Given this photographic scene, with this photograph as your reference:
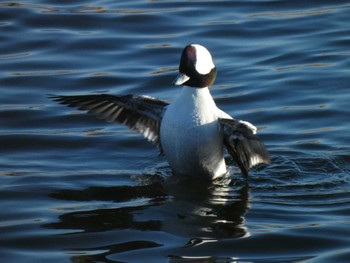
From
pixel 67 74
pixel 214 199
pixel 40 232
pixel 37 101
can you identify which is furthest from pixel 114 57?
pixel 40 232

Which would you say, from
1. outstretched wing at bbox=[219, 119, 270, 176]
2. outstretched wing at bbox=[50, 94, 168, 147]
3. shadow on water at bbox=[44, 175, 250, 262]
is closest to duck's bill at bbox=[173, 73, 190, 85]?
outstretched wing at bbox=[219, 119, 270, 176]

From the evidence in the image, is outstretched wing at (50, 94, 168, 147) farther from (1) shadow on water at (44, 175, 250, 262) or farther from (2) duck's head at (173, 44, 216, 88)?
(2) duck's head at (173, 44, 216, 88)

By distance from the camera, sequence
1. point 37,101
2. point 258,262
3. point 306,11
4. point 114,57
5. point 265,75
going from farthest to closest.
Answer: point 306,11, point 114,57, point 265,75, point 37,101, point 258,262

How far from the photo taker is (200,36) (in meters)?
13.9

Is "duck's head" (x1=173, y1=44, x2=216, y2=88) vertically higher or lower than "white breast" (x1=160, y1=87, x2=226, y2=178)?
higher

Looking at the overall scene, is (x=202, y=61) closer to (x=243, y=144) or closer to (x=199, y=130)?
(x=199, y=130)

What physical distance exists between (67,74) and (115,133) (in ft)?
7.13

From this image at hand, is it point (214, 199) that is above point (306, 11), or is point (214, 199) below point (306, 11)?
below

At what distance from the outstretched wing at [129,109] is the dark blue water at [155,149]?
0.32m

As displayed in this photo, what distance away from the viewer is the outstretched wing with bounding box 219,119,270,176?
8.34 m

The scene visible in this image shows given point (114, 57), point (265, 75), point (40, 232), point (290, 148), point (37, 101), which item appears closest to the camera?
point (40, 232)

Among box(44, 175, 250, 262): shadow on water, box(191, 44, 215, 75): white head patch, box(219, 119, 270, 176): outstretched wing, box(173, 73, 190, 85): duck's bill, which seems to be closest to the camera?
box(44, 175, 250, 262): shadow on water

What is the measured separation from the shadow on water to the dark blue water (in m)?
0.02

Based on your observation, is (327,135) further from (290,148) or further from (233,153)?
(233,153)
